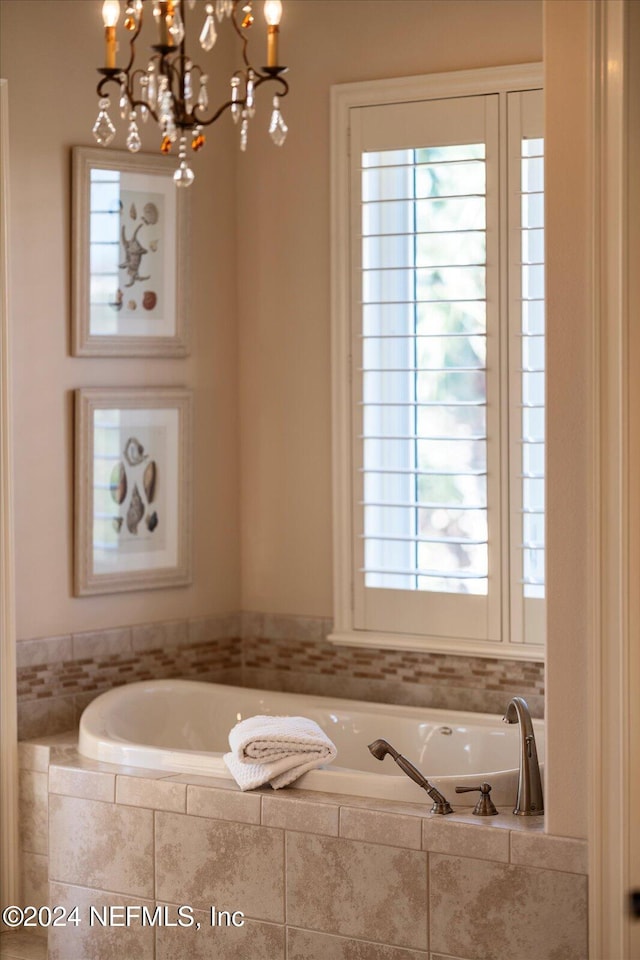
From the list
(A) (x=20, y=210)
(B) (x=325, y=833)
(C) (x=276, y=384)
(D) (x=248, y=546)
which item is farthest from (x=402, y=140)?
(B) (x=325, y=833)

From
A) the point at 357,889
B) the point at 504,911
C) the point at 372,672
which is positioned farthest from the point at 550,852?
the point at 372,672

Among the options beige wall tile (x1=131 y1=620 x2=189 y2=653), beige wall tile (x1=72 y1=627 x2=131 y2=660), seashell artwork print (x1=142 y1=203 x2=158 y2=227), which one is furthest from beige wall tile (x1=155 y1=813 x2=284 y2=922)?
seashell artwork print (x1=142 y1=203 x2=158 y2=227)

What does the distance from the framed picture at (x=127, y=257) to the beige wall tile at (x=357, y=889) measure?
1.82 m

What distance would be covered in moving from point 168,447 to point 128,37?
4.55 feet

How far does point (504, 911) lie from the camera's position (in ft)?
9.66

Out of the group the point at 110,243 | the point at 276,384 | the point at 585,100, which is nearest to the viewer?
the point at 585,100

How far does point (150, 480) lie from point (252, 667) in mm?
811

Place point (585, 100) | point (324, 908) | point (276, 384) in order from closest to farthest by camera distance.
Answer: point (585, 100) < point (324, 908) < point (276, 384)

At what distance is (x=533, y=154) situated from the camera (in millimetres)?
3928

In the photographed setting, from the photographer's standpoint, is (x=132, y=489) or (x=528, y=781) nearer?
(x=528, y=781)

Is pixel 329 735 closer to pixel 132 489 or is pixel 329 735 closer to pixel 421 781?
pixel 421 781

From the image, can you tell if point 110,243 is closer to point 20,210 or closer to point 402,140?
point 20,210

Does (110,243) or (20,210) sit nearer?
(20,210)

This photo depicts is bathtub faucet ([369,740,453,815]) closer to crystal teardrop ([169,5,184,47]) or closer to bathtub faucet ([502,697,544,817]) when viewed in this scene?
bathtub faucet ([502,697,544,817])
